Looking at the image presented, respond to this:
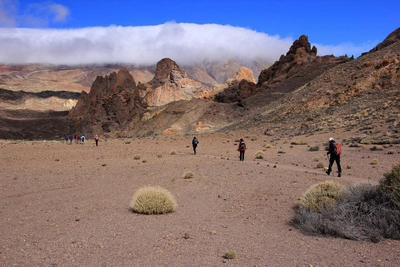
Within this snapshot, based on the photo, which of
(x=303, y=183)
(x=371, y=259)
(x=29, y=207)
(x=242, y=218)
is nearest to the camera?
(x=371, y=259)

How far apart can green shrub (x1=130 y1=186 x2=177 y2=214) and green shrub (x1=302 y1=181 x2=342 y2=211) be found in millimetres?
3596

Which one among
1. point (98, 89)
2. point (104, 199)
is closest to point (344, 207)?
point (104, 199)

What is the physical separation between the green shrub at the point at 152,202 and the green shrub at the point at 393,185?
17.4 feet

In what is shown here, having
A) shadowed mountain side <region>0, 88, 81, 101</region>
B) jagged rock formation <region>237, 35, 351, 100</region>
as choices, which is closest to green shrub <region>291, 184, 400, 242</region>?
jagged rock formation <region>237, 35, 351, 100</region>

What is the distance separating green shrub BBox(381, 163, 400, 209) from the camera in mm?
7277

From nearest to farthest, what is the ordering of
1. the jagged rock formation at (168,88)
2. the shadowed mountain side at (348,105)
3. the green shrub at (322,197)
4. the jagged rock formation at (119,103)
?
1. the green shrub at (322,197)
2. the shadowed mountain side at (348,105)
3. the jagged rock formation at (119,103)
4. the jagged rock formation at (168,88)

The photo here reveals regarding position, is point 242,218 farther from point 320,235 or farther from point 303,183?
point 303,183

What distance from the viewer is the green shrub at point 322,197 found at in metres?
8.70

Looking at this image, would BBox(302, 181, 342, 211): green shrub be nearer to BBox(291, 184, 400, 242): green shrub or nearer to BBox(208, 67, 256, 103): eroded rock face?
BBox(291, 184, 400, 242): green shrub

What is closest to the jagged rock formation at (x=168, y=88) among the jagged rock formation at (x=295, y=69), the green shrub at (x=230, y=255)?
the jagged rock formation at (x=295, y=69)

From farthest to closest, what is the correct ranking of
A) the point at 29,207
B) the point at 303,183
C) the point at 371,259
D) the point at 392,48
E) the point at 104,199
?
the point at 392,48 < the point at 303,183 < the point at 104,199 < the point at 29,207 < the point at 371,259

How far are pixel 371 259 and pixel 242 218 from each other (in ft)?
12.1

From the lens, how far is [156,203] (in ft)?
32.4

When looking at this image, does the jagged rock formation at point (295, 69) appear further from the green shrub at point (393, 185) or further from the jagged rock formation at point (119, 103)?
the green shrub at point (393, 185)
